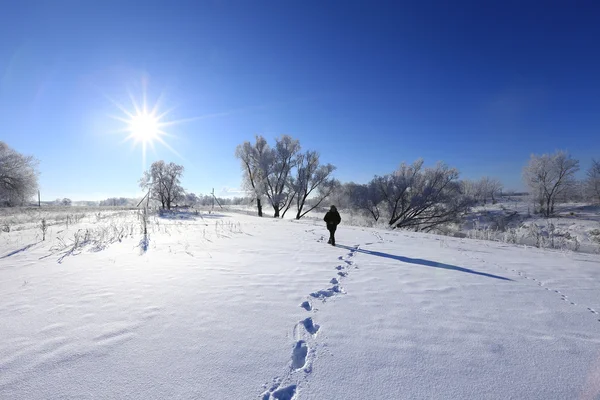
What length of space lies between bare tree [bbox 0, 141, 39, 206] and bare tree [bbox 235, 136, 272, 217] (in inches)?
793

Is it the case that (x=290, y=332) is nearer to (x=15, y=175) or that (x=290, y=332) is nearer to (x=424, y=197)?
(x=424, y=197)

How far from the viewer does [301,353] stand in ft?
7.09

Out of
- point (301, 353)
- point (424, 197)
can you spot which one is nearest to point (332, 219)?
point (301, 353)

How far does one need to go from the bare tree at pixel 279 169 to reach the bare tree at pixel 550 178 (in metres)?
35.1

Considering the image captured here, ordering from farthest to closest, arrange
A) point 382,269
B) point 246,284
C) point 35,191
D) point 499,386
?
point 35,191
point 382,269
point 246,284
point 499,386

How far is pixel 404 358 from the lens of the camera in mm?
2061

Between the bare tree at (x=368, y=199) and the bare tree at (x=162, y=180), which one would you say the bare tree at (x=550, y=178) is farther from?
the bare tree at (x=162, y=180)

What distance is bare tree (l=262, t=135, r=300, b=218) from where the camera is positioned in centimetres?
2589

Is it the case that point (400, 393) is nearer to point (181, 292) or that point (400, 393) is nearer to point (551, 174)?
point (181, 292)

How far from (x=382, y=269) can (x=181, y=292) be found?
3903 millimetres

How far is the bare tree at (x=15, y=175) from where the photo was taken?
70.6 ft

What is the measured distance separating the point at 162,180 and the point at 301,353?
42.8 metres

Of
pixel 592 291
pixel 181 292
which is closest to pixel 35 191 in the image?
pixel 181 292

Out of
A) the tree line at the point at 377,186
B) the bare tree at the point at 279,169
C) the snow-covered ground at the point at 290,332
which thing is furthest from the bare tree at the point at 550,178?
the snow-covered ground at the point at 290,332
